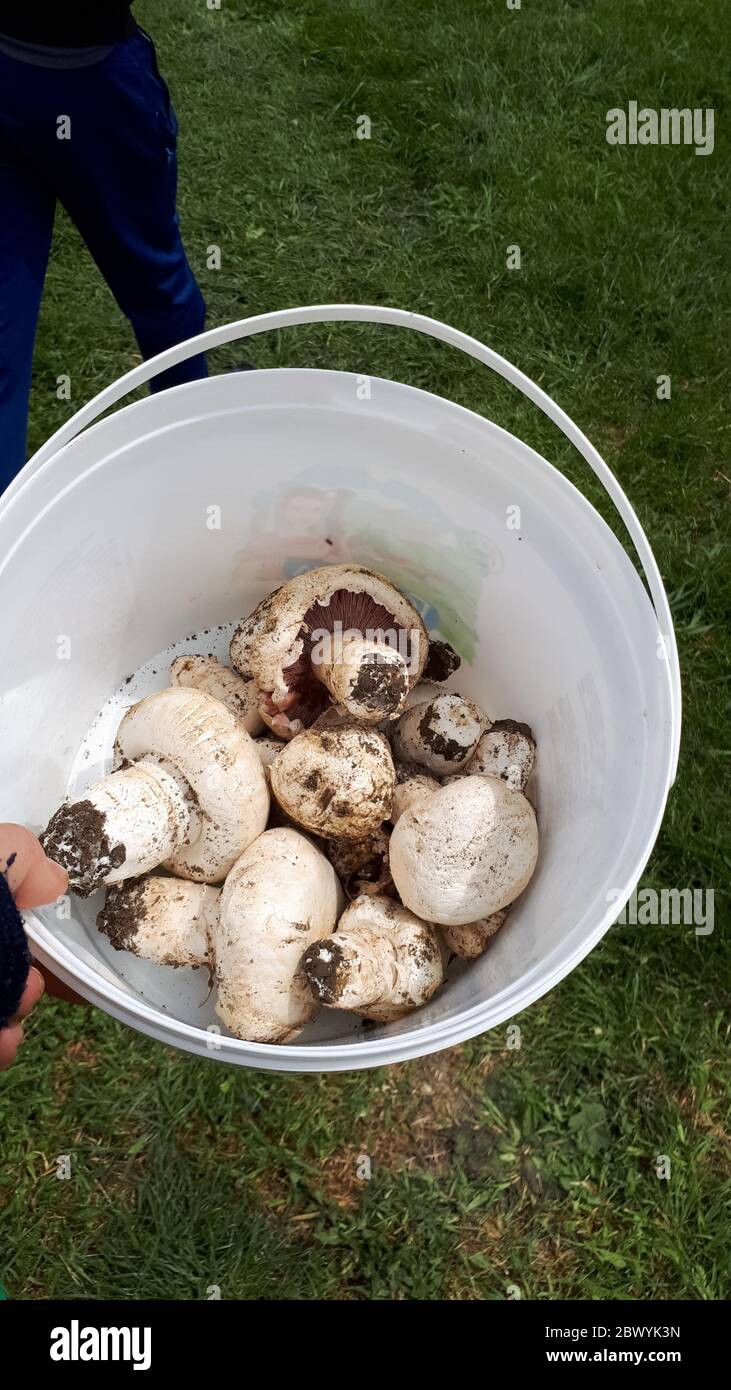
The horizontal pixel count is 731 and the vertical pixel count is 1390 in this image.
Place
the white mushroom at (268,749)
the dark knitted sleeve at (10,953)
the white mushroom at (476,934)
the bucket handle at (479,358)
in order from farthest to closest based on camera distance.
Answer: the white mushroom at (268,749)
the white mushroom at (476,934)
the bucket handle at (479,358)
the dark knitted sleeve at (10,953)

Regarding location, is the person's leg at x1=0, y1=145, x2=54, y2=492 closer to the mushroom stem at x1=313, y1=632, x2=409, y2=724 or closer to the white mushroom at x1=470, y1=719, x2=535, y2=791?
the mushroom stem at x1=313, y1=632, x2=409, y2=724

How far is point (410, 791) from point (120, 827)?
0.38 meters

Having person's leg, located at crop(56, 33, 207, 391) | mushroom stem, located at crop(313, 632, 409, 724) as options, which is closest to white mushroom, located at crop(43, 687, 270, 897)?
mushroom stem, located at crop(313, 632, 409, 724)

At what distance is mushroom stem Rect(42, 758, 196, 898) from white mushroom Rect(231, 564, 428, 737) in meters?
0.21

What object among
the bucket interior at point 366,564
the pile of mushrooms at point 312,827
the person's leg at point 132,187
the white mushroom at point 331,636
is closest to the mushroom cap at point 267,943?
the pile of mushrooms at point 312,827

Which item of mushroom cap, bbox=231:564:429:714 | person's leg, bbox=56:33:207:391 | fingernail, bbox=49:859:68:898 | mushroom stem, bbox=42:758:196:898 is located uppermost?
person's leg, bbox=56:33:207:391

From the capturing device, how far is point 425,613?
1535mm

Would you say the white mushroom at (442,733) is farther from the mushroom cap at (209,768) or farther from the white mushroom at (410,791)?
the mushroom cap at (209,768)

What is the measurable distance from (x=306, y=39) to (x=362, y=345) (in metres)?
0.95

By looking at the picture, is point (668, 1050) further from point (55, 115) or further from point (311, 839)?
point (55, 115)

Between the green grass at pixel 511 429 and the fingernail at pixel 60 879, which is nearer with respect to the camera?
the fingernail at pixel 60 879

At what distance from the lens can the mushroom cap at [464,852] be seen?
116 centimetres

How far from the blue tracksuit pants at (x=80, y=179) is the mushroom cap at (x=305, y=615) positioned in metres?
0.48

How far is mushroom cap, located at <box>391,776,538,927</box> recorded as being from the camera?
1.16m
